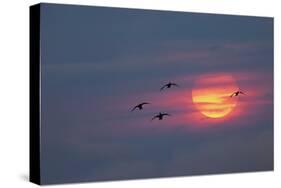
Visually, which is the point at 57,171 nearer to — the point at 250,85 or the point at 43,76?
the point at 43,76

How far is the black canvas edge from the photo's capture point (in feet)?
36.2

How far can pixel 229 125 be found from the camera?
12562mm

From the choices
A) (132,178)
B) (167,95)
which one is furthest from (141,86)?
(132,178)

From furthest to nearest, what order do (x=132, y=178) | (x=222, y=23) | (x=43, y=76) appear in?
(x=222, y=23), (x=132, y=178), (x=43, y=76)

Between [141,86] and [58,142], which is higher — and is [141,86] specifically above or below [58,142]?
above

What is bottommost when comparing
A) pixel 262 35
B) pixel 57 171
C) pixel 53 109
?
pixel 57 171

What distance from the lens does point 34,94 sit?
1119 centimetres

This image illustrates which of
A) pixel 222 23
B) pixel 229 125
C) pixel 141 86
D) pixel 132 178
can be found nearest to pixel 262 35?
pixel 222 23

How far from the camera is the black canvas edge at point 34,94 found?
11.0 metres

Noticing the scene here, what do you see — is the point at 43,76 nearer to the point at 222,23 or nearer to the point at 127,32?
the point at 127,32

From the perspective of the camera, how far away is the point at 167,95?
11.9 meters

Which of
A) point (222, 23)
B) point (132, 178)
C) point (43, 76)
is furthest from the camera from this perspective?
point (222, 23)

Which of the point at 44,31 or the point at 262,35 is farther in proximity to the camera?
the point at 262,35

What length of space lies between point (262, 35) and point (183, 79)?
1.78 metres
